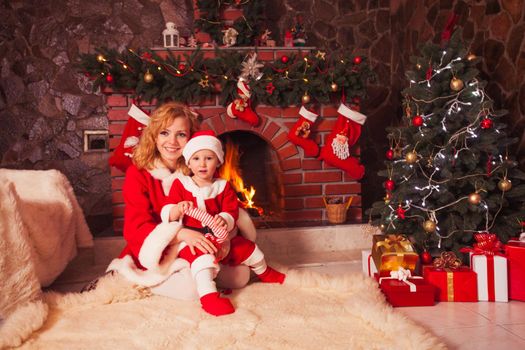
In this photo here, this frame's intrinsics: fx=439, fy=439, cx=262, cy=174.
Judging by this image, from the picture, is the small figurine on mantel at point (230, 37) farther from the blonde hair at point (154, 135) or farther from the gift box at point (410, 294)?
the gift box at point (410, 294)

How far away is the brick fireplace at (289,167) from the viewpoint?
3180 mm

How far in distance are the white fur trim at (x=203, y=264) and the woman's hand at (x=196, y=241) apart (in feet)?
0.09

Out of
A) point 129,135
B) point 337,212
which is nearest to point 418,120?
point 337,212

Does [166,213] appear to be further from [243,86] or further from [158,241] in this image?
[243,86]

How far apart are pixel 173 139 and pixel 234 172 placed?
1.27m

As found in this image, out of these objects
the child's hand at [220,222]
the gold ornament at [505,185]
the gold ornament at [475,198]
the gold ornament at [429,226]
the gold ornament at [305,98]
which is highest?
the gold ornament at [305,98]

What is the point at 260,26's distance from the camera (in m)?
3.50

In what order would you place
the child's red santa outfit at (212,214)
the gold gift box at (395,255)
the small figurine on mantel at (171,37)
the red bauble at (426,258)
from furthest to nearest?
the small figurine on mantel at (171,37)
the red bauble at (426,258)
the gold gift box at (395,255)
the child's red santa outfit at (212,214)

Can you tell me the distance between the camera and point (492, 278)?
2.13 metres

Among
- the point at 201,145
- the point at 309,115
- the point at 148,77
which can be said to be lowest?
the point at 201,145

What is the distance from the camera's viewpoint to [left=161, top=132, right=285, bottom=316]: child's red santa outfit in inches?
79.0

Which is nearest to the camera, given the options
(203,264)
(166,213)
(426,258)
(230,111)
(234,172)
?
(203,264)

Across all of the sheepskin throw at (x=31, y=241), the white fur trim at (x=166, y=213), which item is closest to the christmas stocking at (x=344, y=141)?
the white fur trim at (x=166, y=213)

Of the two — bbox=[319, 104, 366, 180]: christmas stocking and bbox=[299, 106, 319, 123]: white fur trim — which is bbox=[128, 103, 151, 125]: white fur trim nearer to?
bbox=[299, 106, 319, 123]: white fur trim
